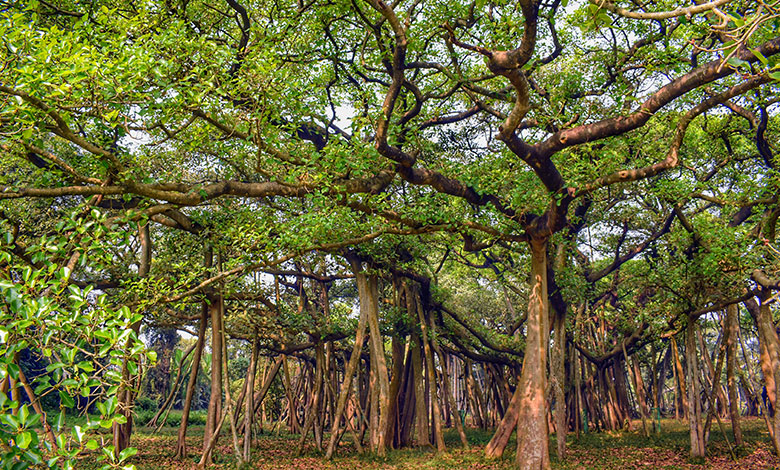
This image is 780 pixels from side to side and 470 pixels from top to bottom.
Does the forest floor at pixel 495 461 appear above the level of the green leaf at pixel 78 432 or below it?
below

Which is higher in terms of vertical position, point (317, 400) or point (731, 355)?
point (731, 355)

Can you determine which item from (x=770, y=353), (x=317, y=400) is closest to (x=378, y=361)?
(x=317, y=400)

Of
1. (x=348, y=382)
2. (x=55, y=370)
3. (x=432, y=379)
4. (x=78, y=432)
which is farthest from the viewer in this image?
(x=432, y=379)

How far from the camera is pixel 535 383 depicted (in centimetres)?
978

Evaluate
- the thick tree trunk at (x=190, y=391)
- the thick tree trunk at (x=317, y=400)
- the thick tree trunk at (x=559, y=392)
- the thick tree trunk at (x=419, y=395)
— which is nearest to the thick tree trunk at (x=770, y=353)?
the thick tree trunk at (x=559, y=392)

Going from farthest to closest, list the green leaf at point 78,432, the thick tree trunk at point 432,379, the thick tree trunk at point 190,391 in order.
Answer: the thick tree trunk at point 432,379 < the thick tree trunk at point 190,391 < the green leaf at point 78,432

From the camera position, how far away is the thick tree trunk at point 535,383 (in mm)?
9219

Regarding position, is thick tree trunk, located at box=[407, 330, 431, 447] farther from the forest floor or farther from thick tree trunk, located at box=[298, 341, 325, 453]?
thick tree trunk, located at box=[298, 341, 325, 453]

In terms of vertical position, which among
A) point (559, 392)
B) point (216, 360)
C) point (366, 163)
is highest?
point (366, 163)

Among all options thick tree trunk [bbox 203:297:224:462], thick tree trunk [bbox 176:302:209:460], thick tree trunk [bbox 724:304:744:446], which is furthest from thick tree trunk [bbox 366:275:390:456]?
thick tree trunk [bbox 724:304:744:446]

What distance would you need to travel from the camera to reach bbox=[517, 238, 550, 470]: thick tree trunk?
9.22m

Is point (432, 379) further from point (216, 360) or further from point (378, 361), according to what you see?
point (216, 360)

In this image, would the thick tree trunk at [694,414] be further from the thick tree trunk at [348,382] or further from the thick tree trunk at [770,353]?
the thick tree trunk at [348,382]

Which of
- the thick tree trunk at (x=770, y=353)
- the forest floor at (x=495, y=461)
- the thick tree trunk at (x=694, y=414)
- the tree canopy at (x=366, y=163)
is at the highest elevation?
the tree canopy at (x=366, y=163)
